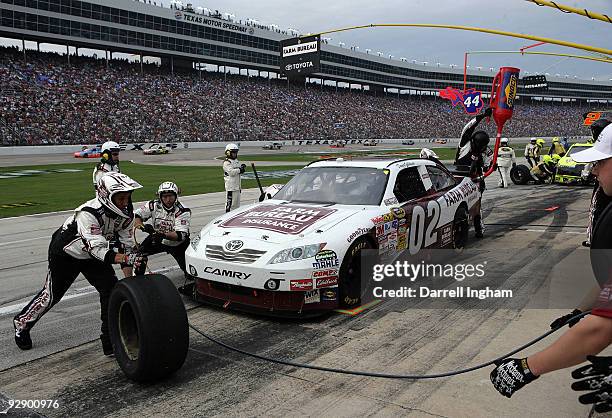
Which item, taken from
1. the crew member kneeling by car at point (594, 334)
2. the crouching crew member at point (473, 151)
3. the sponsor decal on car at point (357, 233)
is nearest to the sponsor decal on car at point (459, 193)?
the crouching crew member at point (473, 151)

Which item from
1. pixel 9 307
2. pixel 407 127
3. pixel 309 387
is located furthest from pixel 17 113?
pixel 407 127

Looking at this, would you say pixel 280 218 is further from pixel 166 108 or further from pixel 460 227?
pixel 166 108

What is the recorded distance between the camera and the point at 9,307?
5520mm

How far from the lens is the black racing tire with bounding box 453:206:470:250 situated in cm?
755

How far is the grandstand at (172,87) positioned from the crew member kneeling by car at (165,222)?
119 feet

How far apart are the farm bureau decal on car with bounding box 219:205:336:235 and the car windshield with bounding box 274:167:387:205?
45 cm

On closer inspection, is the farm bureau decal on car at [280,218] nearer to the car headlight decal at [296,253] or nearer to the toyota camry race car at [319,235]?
the toyota camry race car at [319,235]

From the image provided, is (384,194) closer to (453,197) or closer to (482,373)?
(453,197)

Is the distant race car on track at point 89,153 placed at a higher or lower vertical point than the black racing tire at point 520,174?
higher

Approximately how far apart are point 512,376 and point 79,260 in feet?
11.4

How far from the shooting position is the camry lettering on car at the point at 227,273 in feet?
15.9

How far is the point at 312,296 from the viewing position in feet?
16.1

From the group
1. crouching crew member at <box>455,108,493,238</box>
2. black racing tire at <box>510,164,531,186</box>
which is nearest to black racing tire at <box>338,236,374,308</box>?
crouching crew member at <box>455,108,493,238</box>

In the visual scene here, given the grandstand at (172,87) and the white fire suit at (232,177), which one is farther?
the grandstand at (172,87)
